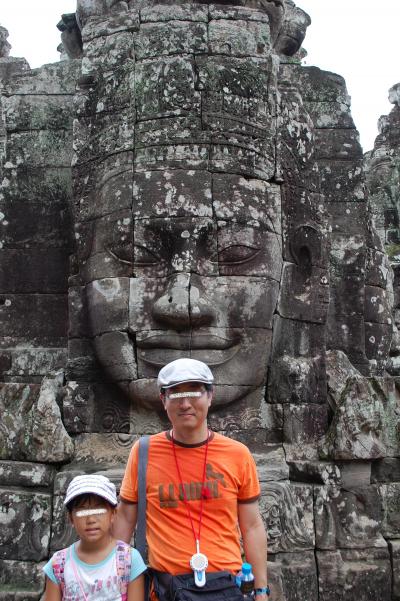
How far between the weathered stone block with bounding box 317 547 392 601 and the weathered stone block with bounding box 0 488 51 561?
2193mm

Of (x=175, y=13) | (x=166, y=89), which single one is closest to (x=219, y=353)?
(x=166, y=89)

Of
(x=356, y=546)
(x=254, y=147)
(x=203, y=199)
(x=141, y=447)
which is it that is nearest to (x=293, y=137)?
(x=254, y=147)

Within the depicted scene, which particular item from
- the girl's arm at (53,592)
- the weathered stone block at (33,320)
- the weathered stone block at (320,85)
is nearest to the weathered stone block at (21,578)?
the weathered stone block at (33,320)

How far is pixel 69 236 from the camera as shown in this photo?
7570mm

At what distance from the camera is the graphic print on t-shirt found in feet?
12.3

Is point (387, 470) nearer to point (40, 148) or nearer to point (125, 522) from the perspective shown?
point (125, 522)

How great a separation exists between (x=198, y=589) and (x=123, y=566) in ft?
1.30

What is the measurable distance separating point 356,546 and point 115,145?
155 inches

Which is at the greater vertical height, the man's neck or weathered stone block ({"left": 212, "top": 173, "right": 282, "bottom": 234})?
weathered stone block ({"left": 212, "top": 173, "right": 282, "bottom": 234})

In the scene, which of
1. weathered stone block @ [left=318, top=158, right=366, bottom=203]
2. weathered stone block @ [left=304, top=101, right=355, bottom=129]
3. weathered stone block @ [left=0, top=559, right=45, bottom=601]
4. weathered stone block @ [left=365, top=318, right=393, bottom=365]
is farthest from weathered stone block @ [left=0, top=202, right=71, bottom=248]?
weathered stone block @ [left=365, top=318, right=393, bottom=365]

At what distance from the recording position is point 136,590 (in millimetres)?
3756

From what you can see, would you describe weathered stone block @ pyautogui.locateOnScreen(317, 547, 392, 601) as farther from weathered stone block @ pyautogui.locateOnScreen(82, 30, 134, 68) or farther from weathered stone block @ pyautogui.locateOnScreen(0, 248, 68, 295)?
weathered stone block @ pyautogui.locateOnScreen(82, 30, 134, 68)

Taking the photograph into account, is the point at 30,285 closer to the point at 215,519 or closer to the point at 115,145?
the point at 115,145

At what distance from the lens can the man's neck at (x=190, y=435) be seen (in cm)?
385
